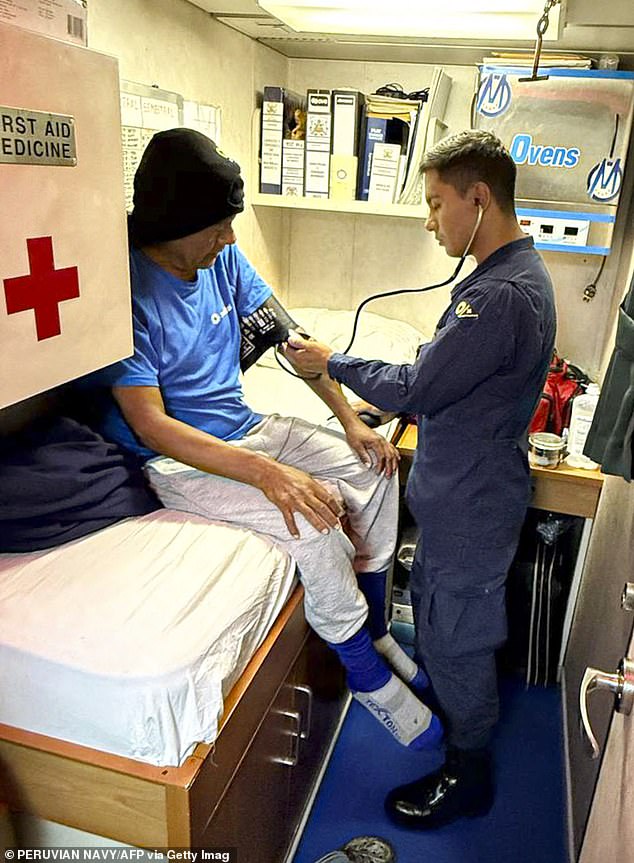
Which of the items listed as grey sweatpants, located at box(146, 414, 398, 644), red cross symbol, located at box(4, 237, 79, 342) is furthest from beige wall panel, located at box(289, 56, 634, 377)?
red cross symbol, located at box(4, 237, 79, 342)

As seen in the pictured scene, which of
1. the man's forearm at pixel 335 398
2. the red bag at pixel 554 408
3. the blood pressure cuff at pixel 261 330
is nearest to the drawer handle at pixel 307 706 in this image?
the man's forearm at pixel 335 398

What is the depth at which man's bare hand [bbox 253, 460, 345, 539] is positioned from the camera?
1.30 metres

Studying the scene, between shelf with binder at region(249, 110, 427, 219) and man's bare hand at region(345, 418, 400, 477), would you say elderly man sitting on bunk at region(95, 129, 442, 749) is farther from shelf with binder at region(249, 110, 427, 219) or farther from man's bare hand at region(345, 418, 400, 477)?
shelf with binder at region(249, 110, 427, 219)

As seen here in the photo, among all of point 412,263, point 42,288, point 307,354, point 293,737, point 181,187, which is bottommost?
point 293,737

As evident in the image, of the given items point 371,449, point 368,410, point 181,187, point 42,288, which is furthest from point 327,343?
point 42,288

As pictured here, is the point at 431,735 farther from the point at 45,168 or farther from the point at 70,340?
the point at 45,168

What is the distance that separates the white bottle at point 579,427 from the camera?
195cm

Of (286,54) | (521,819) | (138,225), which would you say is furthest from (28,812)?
(286,54)

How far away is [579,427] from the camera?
6.43ft

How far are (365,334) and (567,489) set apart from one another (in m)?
0.91

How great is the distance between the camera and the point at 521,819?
1691 mm

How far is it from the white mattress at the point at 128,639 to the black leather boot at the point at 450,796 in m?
0.76

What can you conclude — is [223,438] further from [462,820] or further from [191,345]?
[462,820]

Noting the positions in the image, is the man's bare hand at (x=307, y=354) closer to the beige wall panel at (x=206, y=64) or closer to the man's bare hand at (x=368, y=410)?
the man's bare hand at (x=368, y=410)
